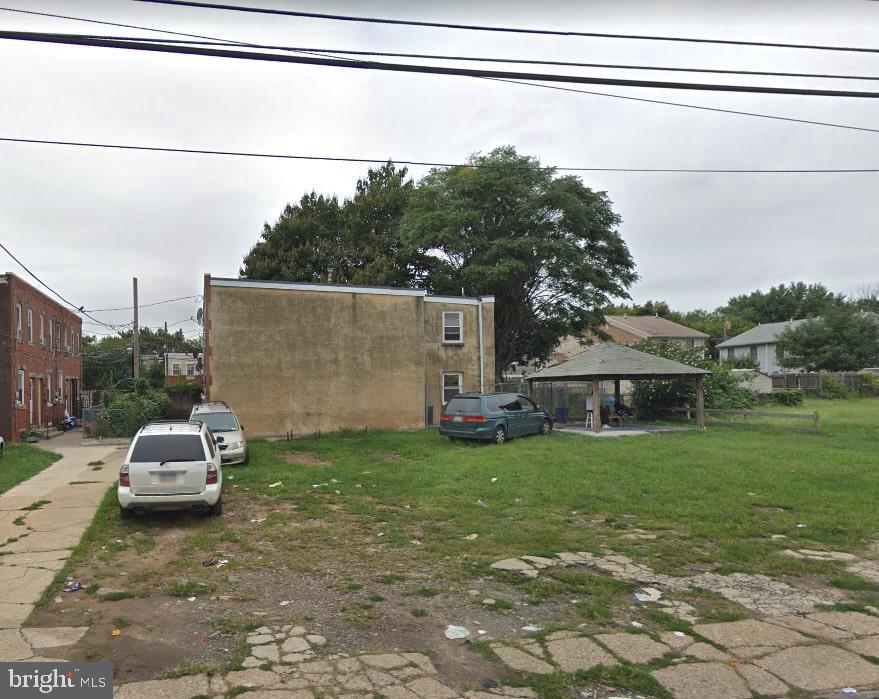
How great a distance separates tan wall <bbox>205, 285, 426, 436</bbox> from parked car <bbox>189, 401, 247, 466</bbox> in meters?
3.93

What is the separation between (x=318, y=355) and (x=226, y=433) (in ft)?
22.2

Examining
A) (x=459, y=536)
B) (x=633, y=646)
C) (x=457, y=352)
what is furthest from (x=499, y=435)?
(x=633, y=646)

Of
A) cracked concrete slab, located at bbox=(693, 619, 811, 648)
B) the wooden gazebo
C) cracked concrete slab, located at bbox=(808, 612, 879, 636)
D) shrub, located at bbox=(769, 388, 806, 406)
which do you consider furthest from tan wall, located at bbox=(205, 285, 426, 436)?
shrub, located at bbox=(769, 388, 806, 406)

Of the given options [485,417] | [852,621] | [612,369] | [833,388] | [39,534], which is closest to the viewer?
[852,621]

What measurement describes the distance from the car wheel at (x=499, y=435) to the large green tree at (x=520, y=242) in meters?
13.1

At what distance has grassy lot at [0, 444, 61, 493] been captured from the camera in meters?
13.7

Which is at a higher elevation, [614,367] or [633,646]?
[614,367]

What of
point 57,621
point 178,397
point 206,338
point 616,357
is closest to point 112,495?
point 57,621

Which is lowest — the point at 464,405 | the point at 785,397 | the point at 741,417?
the point at 741,417

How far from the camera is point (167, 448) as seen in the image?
31.4 ft

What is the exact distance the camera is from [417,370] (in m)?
23.2

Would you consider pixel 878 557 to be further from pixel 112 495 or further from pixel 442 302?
pixel 442 302

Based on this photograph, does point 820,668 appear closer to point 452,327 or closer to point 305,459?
point 305,459

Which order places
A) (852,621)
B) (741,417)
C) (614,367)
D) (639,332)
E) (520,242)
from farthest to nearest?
(639,332) → (520,242) → (741,417) → (614,367) → (852,621)
